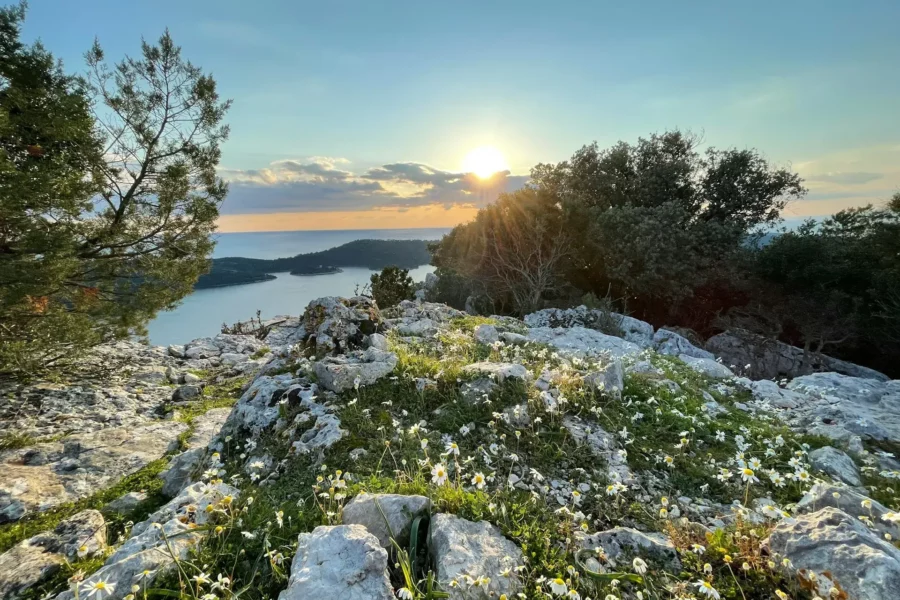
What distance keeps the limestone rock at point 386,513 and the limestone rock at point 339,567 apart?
232 mm

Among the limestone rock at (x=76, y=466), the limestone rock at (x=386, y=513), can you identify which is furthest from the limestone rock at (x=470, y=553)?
the limestone rock at (x=76, y=466)

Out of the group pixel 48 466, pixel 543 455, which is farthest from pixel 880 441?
pixel 48 466

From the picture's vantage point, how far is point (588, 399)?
5.23 meters

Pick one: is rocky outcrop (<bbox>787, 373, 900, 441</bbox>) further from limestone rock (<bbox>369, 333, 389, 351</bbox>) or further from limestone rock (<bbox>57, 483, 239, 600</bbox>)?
limestone rock (<bbox>57, 483, 239, 600</bbox>)

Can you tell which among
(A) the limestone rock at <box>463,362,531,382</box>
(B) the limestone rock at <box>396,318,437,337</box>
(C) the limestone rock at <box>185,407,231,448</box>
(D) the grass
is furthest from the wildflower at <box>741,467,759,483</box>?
(C) the limestone rock at <box>185,407,231,448</box>

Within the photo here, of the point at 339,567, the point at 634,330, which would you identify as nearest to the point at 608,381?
the point at 339,567

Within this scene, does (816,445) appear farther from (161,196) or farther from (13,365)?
(161,196)

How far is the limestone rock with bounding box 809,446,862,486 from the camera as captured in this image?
4.20 metres

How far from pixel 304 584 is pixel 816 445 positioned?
5.88 m

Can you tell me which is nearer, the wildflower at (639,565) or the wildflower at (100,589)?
the wildflower at (100,589)

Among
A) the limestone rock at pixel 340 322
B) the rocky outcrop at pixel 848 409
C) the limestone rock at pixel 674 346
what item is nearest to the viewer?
the rocky outcrop at pixel 848 409

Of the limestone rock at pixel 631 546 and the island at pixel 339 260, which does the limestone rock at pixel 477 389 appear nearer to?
the limestone rock at pixel 631 546

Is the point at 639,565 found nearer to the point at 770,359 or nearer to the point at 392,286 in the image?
the point at 770,359

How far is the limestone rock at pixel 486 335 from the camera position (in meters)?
8.20
